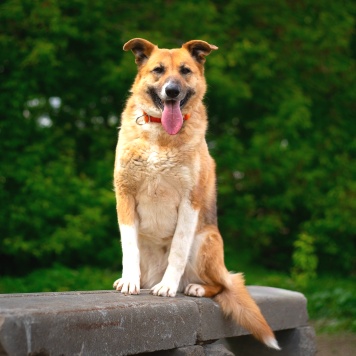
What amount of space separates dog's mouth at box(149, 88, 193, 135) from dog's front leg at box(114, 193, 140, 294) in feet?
Result: 1.79

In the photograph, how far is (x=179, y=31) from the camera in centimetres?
1016

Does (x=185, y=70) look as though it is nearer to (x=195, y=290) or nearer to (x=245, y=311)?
(x=195, y=290)

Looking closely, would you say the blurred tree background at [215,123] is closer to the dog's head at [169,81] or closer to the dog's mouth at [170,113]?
the dog's head at [169,81]

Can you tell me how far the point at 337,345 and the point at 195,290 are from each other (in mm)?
2549

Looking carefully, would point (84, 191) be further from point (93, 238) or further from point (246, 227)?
point (246, 227)

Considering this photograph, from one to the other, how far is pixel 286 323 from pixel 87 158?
209 inches

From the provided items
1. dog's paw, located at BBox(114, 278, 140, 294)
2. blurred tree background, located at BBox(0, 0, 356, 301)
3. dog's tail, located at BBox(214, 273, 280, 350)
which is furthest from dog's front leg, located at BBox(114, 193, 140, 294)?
blurred tree background, located at BBox(0, 0, 356, 301)

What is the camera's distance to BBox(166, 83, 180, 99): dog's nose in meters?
4.24

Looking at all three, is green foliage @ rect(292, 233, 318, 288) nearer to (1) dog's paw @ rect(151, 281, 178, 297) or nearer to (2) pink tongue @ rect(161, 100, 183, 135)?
(1) dog's paw @ rect(151, 281, 178, 297)

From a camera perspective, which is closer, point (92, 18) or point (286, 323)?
point (286, 323)

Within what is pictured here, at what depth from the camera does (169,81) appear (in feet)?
14.0

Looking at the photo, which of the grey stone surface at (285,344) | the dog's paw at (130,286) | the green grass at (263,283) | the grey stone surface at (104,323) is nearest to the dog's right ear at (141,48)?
the dog's paw at (130,286)

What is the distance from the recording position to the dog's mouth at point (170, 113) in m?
4.29

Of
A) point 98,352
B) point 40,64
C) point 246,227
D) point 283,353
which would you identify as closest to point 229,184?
point 246,227
